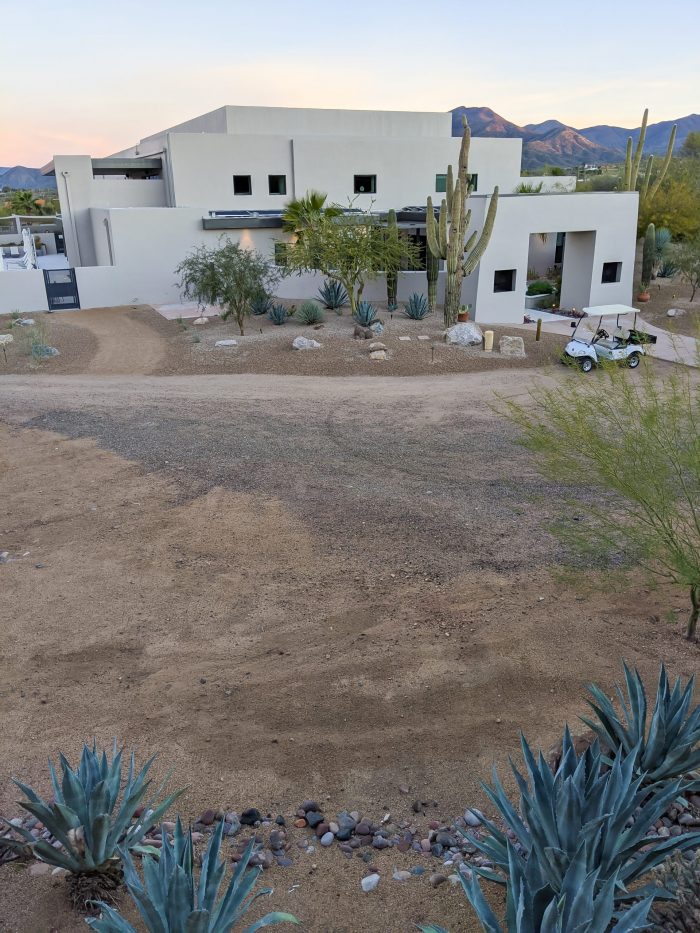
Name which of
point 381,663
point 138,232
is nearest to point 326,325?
point 138,232

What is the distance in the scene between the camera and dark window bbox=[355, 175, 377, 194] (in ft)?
122

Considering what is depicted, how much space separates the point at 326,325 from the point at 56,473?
13554 millimetres

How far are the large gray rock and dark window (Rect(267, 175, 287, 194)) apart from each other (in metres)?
18.0

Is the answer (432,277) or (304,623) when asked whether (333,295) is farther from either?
(304,623)

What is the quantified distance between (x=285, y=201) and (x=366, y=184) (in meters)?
4.48

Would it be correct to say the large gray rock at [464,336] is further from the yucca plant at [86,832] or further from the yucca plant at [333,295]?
the yucca plant at [86,832]

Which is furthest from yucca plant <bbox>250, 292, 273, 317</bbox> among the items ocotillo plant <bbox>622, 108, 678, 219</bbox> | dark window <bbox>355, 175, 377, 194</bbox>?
ocotillo plant <bbox>622, 108, 678, 219</bbox>

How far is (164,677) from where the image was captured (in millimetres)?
6660

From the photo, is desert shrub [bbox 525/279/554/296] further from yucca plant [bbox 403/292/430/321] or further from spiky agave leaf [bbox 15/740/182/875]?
spiky agave leaf [bbox 15/740/182/875]

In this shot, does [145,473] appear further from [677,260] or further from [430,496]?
[677,260]

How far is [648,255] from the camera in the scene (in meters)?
28.8

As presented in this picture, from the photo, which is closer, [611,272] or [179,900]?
[179,900]

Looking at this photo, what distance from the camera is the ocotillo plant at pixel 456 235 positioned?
Answer: 22078 mm

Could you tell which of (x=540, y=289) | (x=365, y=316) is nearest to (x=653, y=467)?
(x=365, y=316)
